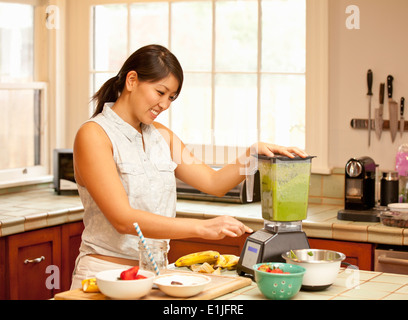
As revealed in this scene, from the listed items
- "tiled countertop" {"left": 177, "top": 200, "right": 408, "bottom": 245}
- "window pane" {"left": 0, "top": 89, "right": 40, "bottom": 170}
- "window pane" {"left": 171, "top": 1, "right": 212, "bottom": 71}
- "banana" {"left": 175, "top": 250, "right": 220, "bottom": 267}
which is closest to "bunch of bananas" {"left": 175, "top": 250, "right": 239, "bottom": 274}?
"banana" {"left": 175, "top": 250, "right": 220, "bottom": 267}

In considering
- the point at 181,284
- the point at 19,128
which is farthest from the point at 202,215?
the point at 181,284

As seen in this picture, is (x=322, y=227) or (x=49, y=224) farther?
(x=49, y=224)

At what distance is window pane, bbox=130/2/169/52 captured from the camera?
4.23m

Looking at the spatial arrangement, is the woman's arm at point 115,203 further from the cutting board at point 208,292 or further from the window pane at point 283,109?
the window pane at point 283,109

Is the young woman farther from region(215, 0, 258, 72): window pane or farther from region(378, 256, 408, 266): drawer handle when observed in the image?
region(215, 0, 258, 72): window pane

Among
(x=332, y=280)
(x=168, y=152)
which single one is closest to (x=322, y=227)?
(x=168, y=152)

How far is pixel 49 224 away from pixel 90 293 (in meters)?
→ 1.61

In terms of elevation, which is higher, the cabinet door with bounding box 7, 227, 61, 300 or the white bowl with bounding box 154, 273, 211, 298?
the white bowl with bounding box 154, 273, 211, 298

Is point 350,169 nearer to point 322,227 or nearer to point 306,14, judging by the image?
point 322,227

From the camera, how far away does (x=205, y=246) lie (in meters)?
3.47

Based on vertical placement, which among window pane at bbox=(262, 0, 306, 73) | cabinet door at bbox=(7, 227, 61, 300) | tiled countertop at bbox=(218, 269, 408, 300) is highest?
window pane at bbox=(262, 0, 306, 73)

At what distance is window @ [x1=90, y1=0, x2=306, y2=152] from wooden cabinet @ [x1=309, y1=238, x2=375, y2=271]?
923 millimetres

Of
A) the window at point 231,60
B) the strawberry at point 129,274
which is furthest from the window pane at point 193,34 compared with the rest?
the strawberry at point 129,274

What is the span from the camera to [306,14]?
379cm
